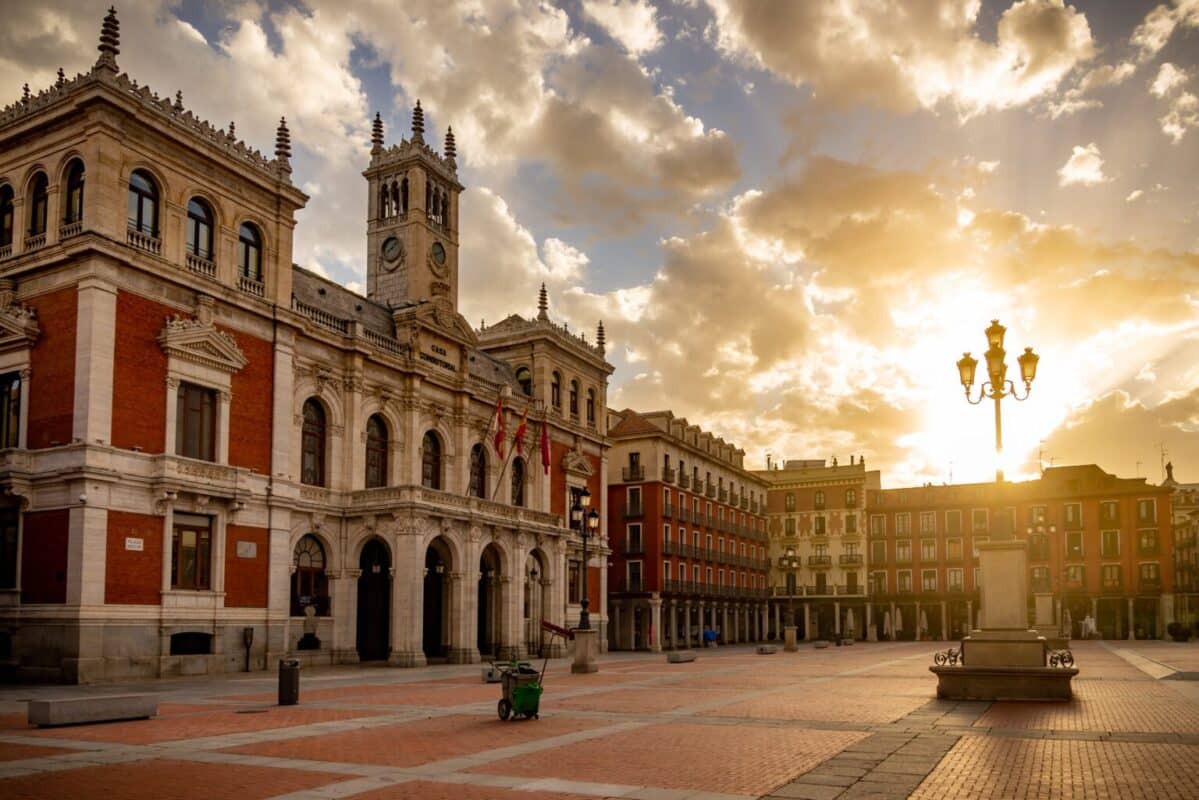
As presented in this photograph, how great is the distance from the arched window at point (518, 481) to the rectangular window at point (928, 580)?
183ft

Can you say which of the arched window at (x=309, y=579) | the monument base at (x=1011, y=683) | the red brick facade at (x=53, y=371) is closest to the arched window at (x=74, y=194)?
the red brick facade at (x=53, y=371)

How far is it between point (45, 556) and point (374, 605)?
1563 cm

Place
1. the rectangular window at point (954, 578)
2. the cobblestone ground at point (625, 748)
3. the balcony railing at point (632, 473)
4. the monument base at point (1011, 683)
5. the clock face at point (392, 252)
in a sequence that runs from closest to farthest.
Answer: the cobblestone ground at point (625, 748) < the monument base at point (1011, 683) < the clock face at point (392, 252) < the balcony railing at point (632, 473) < the rectangular window at point (954, 578)

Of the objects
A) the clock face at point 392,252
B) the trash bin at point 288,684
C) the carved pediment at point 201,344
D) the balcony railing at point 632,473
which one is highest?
the clock face at point 392,252

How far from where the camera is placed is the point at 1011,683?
2098 cm

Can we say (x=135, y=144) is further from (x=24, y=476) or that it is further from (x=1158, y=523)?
(x=1158, y=523)

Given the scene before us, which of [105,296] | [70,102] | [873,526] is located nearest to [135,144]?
[70,102]

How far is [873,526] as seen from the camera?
101 m

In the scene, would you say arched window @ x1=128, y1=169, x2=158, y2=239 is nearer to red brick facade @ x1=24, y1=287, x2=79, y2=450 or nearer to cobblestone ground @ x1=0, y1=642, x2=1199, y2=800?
red brick facade @ x1=24, y1=287, x2=79, y2=450

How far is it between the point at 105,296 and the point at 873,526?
82416 mm

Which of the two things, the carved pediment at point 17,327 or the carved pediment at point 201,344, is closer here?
the carved pediment at point 17,327

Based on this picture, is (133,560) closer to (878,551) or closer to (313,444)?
(313,444)

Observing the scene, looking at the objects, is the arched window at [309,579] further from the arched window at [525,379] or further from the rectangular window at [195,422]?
the arched window at [525,379]

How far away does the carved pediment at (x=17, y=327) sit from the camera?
3203cm
